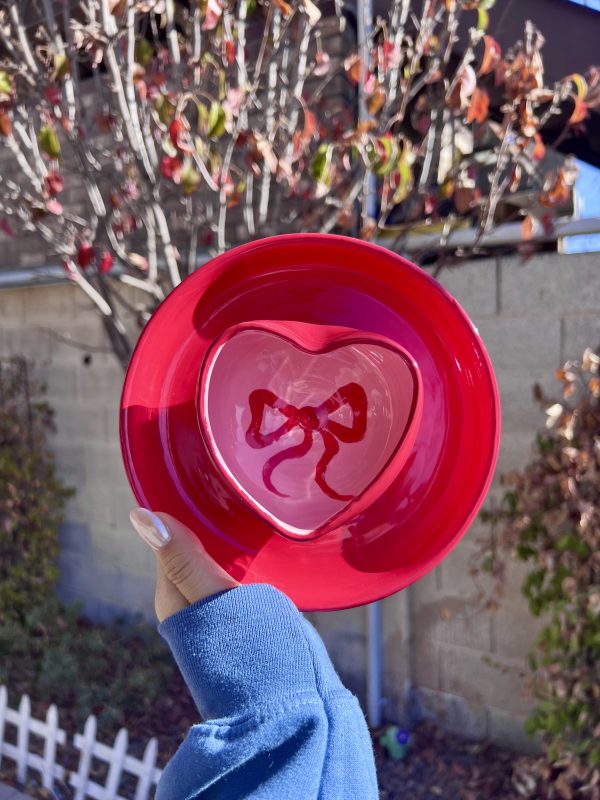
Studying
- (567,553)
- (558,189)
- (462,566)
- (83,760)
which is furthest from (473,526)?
(83,760)

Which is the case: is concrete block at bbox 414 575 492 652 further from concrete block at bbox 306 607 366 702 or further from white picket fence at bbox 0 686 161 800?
white picket fence at bbox 0 686 161 800

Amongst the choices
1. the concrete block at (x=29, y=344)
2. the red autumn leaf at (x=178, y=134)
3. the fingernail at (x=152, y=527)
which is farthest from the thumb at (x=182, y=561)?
the concrete block at (x=29, y=344)

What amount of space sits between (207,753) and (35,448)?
10.2ft

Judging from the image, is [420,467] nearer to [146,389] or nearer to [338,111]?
[146,389]

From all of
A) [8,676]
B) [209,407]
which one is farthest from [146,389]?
[8,676]

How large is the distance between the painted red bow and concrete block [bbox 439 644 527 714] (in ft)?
6.19

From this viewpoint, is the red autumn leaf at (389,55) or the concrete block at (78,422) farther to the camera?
the concrete block at (78,422)

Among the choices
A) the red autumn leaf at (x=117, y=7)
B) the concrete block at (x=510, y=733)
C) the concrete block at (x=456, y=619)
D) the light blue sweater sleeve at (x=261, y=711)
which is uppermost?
the red autumn leaf at (x=117, y=7)

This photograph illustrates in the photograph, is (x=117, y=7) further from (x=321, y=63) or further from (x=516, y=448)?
(x=516, y=448)

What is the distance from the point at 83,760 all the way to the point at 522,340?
2.15 m

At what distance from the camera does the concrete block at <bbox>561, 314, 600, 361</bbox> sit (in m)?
2.23

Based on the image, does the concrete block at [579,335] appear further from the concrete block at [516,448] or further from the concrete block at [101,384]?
the concrete block at [101,384]

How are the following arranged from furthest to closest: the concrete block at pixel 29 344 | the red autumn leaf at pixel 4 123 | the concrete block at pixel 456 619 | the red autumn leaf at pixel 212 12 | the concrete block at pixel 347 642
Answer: the concrete block at pixel 29 344
the concrete block at pixel 347 642
the concrete block at pixel 456 619
the red autumn leaf at pixel 4 123
the red autumn leaf at pixel 212 12

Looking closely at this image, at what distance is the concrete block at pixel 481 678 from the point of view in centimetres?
251
